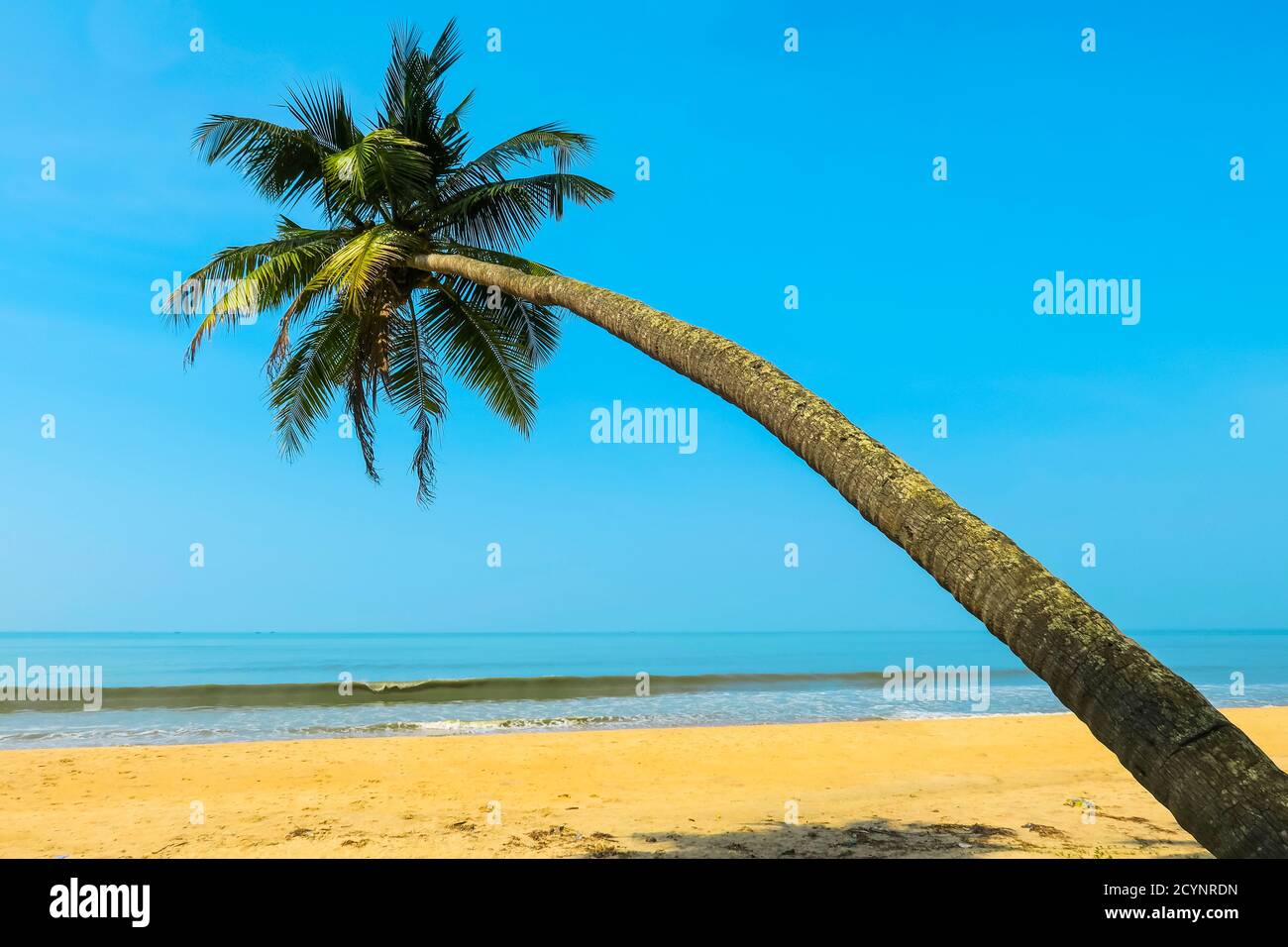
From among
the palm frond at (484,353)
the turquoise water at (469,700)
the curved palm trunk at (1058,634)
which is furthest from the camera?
the turquoise water at (469,700)

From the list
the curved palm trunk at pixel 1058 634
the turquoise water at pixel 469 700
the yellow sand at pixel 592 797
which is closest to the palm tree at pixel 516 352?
the curved palm trunk at pixel 1058 634

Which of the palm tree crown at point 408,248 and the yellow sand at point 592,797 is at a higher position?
the palm tree crown at point 408,248

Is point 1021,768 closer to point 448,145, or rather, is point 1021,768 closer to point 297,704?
point 448,145

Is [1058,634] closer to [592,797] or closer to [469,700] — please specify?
[592,797]

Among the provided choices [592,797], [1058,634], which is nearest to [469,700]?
[592,797]

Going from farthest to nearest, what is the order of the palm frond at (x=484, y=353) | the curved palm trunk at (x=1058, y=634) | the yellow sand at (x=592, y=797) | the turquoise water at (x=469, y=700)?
the turquoise water at (x=469, y=700), the palm frond at (x=484, y=353), the yellow sand at (x=592, y=797), the curved palm trunk at (x=1058, y=634)

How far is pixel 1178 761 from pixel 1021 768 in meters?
11.1

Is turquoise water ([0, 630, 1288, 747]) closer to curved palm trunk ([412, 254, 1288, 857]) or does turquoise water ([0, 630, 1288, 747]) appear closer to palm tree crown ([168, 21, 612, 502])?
palm tree crown ([168, 21, 612, 502])

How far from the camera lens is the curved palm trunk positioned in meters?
2.54

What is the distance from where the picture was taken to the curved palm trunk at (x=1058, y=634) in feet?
8.33

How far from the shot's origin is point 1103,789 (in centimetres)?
1072

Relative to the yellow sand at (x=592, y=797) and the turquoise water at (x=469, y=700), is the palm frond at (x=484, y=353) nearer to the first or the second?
the yellow sand at (x=592, y=797)

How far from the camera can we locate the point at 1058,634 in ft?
9.83

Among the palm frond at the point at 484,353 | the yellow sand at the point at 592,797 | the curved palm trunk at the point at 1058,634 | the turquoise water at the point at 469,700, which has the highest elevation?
the palm frond at the point at 484,353
